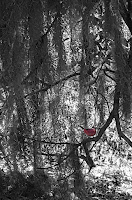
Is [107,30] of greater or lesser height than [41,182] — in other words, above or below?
above

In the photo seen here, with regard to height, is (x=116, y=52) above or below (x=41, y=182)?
above

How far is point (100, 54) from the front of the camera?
1.26 meters

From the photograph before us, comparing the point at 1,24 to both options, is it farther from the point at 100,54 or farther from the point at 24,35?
the point at 100,54

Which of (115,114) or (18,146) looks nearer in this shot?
(18,146)

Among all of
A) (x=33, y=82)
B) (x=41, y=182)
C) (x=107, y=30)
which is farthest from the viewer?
(x=41, y=182)

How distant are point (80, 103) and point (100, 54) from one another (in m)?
0.23

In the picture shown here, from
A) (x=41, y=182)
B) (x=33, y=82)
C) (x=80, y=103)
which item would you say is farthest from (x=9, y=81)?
(x=41, y=182)

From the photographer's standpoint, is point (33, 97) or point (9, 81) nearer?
point (9, 81)

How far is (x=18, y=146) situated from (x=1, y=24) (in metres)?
0.60

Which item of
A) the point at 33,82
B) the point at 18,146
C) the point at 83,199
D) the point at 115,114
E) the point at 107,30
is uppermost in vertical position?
the point at 107,30

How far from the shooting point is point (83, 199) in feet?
4.45

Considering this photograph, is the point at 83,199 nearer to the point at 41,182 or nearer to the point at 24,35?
the point at 41,182

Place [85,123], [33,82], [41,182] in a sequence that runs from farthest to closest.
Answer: [41,182] → [85,123] → [33,82]

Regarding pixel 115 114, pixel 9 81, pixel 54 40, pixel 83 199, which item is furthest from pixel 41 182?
pixel 54 40
